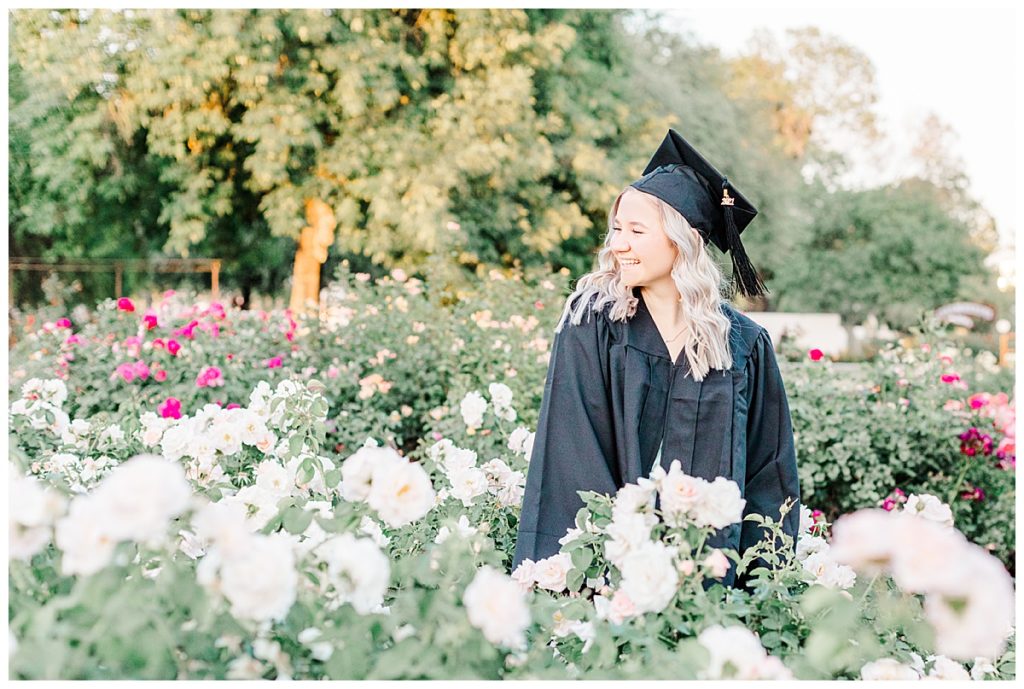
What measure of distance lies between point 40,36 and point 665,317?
432 inches

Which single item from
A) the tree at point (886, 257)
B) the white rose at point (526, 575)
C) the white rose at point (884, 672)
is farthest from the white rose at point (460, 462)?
the tree at point (886, 257)

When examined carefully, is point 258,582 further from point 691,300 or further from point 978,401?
point 978,401

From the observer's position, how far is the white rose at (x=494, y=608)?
1.22 m

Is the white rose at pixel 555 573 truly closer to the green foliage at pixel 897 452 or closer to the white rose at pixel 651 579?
the white rose at pixel 651 579

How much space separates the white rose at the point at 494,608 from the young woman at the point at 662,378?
2.86ft

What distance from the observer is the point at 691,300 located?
2.28 meters

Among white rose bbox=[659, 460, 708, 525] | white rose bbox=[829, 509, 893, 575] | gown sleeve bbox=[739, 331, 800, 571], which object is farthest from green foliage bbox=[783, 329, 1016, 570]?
white rose bbox=[829, 509, 893, 575]

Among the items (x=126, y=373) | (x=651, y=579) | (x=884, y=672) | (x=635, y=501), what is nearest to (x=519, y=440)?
(x=635, y=501)

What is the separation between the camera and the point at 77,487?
2.06 m

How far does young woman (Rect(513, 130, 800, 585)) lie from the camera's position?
2.18m

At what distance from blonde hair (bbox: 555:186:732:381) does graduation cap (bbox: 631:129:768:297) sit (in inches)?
1.0

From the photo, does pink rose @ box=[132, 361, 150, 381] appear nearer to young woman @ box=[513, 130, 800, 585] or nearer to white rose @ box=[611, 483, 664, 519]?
young woman @ box=[513, 130, 800, 585]

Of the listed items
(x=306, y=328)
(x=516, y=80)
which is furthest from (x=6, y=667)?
(x=516, y=80)

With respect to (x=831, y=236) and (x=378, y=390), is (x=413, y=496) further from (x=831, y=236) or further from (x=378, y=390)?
(x=831, y=236)
